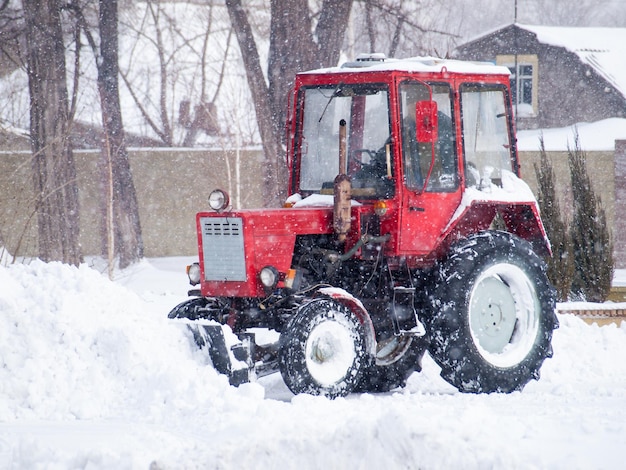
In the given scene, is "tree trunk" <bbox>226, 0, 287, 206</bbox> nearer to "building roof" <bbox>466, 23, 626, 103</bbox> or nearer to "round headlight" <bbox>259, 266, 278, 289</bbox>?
"round headlight" <bbox>259, 266, 278, 289</bbox>

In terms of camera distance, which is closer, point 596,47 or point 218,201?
point 218,201

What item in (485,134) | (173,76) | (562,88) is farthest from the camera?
(173,76)

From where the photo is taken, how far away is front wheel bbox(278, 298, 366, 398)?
262 inches

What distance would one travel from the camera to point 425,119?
6.91 meters

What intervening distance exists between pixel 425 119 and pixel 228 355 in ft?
7.00

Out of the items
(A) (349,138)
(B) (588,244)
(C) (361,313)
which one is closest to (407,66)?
(A) (349,138)

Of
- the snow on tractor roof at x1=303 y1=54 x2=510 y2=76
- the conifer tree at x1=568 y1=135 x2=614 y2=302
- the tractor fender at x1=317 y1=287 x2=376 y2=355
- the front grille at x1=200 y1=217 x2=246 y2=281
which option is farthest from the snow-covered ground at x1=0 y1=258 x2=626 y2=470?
the conifer tree at x1=568 y1=135 x2=614 y2=302

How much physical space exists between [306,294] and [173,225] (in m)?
14.2

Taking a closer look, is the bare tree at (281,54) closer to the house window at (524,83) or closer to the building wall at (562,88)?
the building wall at (562,88)

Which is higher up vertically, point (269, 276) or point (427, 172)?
point (427, 172)

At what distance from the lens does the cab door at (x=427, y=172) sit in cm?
738

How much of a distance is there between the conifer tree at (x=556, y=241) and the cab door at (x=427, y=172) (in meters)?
4.79

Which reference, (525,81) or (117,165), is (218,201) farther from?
(525,81)

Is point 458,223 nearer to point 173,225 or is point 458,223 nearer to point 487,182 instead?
point 487,182
